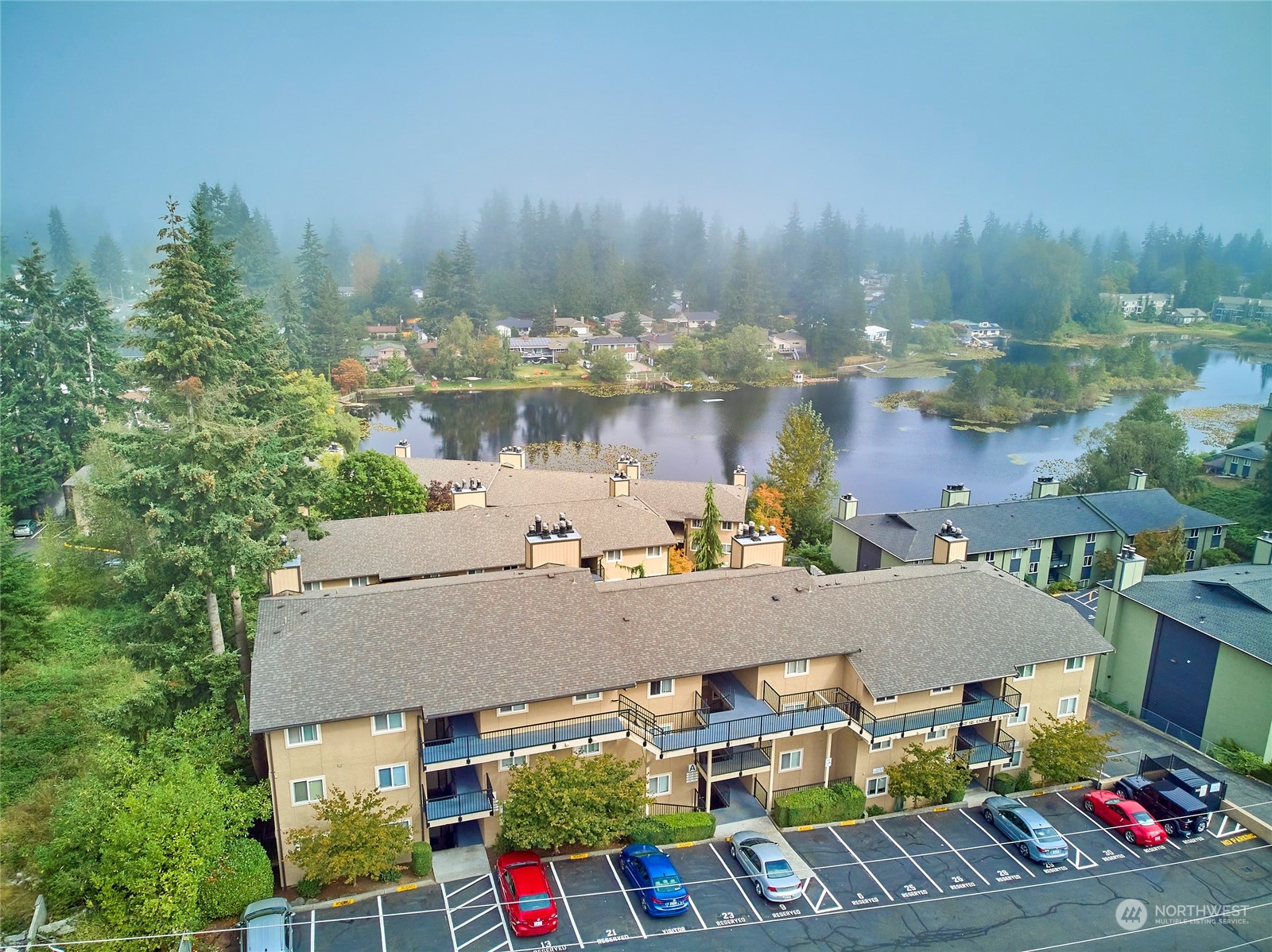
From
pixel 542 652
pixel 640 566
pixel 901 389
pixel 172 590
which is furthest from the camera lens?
pixel 901 389

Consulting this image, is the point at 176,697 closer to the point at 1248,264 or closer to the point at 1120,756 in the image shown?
the point at 1120,756

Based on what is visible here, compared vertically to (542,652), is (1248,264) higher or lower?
higher

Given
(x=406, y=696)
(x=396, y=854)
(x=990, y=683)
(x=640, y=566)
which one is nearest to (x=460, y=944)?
(x=396, y=854)

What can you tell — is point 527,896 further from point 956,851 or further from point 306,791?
point 956,851

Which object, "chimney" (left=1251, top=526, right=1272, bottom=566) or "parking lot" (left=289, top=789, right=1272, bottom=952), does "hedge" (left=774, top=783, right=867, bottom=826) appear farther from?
"chimney" (left=1251, top=526, right=1272, bottom=566)

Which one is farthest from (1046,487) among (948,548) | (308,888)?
(308,888)

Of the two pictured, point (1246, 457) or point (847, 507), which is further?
point (1246, 457)

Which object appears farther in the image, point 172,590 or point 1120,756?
point 1120,756

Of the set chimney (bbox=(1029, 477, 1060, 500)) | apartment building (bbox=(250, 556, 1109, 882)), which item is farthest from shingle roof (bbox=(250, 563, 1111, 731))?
chimney (bbox=(1029, 477, 1060, 500))

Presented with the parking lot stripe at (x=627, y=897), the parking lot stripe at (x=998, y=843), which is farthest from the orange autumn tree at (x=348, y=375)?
the parking lot stripe at (x=998, y=843)
